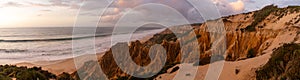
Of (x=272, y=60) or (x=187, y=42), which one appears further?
(x=187, y=42)

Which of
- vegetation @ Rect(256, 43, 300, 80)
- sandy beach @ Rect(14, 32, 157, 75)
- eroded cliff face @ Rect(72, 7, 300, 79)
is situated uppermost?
vegetation @ Rect(256, 43, 300, 80)

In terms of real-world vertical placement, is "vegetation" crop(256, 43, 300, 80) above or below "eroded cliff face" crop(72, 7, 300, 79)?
above

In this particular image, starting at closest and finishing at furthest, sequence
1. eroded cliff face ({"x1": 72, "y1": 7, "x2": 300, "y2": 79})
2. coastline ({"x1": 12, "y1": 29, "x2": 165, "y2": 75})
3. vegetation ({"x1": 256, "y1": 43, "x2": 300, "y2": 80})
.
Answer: vegetation ({"x1": 256, "y1": 43, "x2": 300, "y2": 80}), eroded cliff face ({"x1": 72, "y1": 7, "x2": 300, "y2": 79}), coastline ({"x1": 12, "y1": 29, "x2": 165, "y2": 75})

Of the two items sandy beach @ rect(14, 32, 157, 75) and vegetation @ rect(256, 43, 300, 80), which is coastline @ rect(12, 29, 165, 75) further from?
vegetation @ rect(256, 43, 300, 80)

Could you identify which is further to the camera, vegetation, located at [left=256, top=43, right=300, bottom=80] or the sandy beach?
the sandy beach

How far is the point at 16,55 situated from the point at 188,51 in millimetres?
26170

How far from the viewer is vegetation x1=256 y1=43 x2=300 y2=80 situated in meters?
10.6

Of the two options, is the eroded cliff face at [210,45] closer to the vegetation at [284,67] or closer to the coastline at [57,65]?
the coastline at [57,65]

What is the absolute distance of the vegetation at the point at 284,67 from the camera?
419 inches

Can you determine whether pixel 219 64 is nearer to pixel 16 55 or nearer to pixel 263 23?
pixel 263 23

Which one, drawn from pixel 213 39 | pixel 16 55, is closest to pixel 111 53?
pixel 213 39

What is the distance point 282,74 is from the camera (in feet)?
36.4

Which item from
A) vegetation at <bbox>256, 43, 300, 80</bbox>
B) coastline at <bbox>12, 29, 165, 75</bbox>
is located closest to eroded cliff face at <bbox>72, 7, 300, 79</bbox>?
coastline at <bbox>12, 29, 165, 75</bbox>

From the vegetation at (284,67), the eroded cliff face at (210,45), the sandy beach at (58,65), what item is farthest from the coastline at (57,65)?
the vegetation at (284,67)
